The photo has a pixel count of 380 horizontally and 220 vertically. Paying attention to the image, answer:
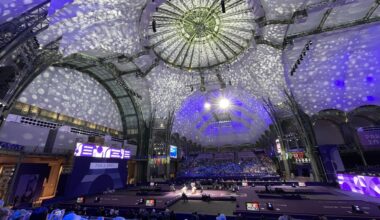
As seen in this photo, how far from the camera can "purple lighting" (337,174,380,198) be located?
49.0 ft

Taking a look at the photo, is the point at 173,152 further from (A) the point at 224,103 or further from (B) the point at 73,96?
(B) the point at 73,96

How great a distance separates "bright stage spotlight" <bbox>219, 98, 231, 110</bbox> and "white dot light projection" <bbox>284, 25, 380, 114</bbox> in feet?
47.4

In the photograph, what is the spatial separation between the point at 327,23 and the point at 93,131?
34324mm

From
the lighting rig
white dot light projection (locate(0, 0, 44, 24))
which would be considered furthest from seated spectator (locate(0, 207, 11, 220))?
the lighting rig

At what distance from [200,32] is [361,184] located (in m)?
24.6

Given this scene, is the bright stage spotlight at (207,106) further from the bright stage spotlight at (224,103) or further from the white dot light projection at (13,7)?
the white dot light projection at (13,7)

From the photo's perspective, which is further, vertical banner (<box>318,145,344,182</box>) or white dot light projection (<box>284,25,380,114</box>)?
vertical banner (<box>318,145,344,182</box>)

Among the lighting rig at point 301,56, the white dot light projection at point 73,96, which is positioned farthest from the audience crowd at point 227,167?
the lighting rig at point 301,56

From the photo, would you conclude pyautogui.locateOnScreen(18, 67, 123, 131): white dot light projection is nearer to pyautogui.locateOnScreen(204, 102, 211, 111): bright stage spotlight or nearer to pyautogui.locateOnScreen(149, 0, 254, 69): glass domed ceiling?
pyautogui.locateOnScreen(149, 0, 254, 69): glass domed ceiling

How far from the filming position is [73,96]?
24.6 metres

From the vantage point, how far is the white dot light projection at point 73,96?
68.0ft

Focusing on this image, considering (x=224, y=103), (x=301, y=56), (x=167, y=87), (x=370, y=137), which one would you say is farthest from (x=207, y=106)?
(x=370, y=137)

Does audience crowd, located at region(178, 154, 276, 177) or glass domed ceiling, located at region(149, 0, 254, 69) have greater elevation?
glass domed ceiling, located at region(149, 0, 254, 69)

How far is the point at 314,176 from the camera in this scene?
78.7ft
